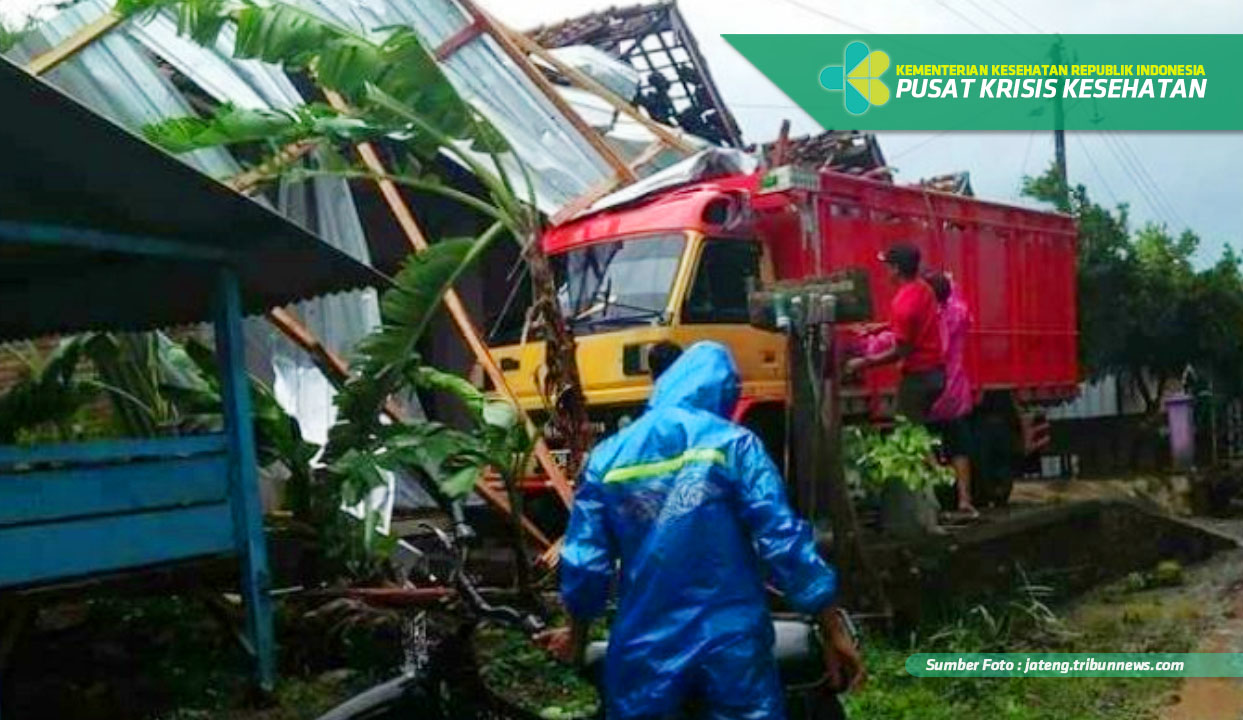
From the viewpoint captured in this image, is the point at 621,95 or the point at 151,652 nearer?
the point at 151,652

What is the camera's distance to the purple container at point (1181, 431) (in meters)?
17.1

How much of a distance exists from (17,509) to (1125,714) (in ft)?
16.5

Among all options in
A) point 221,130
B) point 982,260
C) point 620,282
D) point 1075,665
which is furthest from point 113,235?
point 982,260

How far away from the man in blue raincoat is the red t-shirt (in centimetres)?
471

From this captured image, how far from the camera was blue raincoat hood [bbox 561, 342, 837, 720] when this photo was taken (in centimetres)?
354

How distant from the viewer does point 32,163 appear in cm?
454

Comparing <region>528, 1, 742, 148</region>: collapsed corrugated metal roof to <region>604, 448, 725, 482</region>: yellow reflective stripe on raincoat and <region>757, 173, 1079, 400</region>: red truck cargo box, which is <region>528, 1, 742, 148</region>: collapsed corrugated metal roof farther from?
<region>604, 448, 725, 482</region>: yellow reflective stripe on raincoat

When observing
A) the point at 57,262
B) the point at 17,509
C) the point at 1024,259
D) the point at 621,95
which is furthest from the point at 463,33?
the point at 17,509

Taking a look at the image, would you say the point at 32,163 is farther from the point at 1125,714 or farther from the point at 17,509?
the point at 1125,714

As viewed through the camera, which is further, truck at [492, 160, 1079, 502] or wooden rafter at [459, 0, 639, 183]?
wooden rafter at [459, 0, 639, 183]

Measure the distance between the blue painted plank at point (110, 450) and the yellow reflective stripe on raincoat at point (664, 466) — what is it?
215 cm

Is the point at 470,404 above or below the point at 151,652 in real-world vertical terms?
above

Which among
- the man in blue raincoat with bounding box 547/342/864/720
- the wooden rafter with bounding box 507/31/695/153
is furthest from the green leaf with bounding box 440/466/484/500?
the wooden rafter with bounding box 507/31/695/153

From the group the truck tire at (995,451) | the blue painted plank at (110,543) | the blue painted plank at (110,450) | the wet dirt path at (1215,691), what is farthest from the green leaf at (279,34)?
the truck tire at (995,451)
